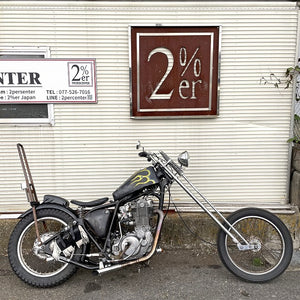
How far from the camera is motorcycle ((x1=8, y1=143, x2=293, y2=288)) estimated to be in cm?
296

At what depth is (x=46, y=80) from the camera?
3.64 meters

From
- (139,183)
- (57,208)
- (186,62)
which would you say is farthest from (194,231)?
(186,62)

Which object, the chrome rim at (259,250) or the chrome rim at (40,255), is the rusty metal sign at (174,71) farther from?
the chrome rim at (40,255)

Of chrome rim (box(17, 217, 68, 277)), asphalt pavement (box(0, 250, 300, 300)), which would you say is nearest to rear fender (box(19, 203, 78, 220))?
chrome rim (box(17, 217, 68, 277))

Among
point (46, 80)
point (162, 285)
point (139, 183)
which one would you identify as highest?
point (46, 80)

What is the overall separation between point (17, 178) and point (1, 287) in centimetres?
131

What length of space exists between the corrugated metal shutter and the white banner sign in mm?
118

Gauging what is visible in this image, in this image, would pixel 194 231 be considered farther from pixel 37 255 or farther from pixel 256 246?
pixel 37 255

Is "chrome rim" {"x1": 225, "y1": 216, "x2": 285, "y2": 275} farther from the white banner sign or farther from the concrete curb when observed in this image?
the white banner sign

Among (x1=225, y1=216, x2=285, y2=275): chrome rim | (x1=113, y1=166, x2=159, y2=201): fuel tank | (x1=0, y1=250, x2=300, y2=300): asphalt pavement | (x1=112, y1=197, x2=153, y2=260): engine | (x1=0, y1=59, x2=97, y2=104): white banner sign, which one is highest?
(x1=0, y1=59, x2=97, y2=104): white banner sign

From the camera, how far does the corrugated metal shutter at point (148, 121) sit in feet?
11.8

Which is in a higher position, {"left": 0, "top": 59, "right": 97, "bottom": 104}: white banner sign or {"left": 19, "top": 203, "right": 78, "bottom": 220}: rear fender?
{"left": 0, "top": 59, "right": 97, "bottom": 104}: white banner sign

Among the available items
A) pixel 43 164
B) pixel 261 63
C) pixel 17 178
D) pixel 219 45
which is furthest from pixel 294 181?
pixel 17 178

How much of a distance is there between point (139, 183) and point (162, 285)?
1.11m
